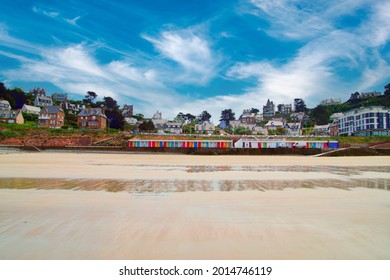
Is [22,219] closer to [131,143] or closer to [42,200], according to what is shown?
[42,200]

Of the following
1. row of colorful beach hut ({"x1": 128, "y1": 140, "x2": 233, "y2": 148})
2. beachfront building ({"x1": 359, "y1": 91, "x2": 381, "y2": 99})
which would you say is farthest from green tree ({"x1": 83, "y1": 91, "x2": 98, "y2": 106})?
beachfront building ({"x1": 359, "y1": 91, "x2": 381, "y2": 99})

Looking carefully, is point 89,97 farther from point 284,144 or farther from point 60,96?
point 284,144

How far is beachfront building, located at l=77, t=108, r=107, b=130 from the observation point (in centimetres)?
8781

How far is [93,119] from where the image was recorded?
87812 mm

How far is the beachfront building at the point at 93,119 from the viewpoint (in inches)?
3457

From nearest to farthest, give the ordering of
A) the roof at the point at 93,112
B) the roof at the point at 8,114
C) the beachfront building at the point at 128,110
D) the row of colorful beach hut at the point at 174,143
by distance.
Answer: the row of colorful beach hut at the point at 174,143
the roof at the point at 8,114
the roof at the point at 93,112
the beachfront building at the point at 128,110

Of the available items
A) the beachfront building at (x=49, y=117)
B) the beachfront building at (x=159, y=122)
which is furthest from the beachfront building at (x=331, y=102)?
the beachfront building at (x=49, y=117)

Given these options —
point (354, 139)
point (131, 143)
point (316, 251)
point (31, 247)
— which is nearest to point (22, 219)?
point (31, 247)

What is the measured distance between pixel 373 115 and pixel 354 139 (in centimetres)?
3121

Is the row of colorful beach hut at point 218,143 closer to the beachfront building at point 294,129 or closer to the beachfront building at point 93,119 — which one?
the beachfront building at point 93,119

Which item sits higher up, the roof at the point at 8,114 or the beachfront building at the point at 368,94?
the beachfront building at the point at 368,94

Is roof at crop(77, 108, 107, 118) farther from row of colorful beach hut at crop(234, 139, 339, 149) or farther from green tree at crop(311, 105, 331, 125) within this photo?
green tree at crop(311, 105, 331, 125)

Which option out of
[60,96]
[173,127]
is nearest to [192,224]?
[173,127]
